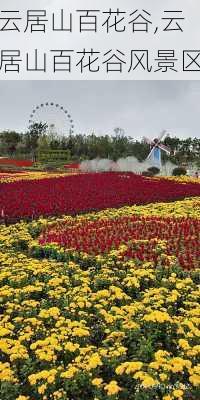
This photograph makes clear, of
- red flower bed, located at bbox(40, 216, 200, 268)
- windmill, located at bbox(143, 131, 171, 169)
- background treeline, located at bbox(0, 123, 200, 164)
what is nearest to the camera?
red flower bed, located at bbox(40, 216, 200, 268)

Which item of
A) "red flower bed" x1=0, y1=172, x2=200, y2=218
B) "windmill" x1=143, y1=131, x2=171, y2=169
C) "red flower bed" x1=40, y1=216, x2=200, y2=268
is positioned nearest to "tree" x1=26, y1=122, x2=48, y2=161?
"windmill" x1=143, y1=131, x2=171, y2=169

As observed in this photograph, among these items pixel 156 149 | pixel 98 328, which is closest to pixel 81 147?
pixel 156 149

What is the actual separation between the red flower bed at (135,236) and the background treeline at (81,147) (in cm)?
4852

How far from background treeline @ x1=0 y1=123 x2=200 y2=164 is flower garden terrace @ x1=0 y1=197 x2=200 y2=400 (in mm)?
53245

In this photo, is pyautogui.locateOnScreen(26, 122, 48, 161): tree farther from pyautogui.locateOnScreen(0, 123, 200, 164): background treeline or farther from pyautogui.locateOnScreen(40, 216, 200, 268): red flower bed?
pyautogui.locateOnScreen(40, 216, 200, 268): red flower bed

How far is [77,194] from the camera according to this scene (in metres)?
19.7

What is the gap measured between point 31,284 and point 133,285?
1.73m

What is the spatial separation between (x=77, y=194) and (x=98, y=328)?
12.7m

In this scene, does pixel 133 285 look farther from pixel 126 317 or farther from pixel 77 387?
pixel 77 387

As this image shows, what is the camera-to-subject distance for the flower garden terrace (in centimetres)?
554

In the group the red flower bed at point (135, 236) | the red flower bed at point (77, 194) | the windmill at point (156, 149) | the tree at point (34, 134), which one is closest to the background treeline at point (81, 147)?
the tree at point (34, 134)

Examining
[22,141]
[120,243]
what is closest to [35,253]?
[120,243]

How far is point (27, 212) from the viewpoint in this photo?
53.6 ft

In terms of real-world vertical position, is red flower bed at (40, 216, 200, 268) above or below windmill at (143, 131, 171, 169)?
below
